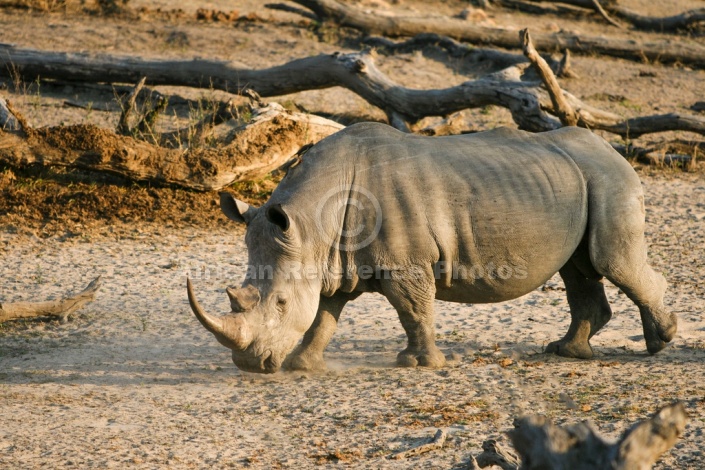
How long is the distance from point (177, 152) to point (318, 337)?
4340 millimetres

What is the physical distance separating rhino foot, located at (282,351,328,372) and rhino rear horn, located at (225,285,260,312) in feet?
2.80

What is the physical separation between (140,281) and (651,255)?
16.3ft

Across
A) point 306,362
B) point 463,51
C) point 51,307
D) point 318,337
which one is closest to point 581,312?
point 318,337

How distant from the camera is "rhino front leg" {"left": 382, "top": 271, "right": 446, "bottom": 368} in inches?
267

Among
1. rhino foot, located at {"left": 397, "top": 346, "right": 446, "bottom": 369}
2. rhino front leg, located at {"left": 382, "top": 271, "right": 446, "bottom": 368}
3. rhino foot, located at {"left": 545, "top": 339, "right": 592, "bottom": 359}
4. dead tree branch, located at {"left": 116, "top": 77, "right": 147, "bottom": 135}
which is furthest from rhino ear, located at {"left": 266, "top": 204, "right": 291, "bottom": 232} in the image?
dead tree branch, located at {"left": 116, "top": 77, "right": 147, "bottom": 135}

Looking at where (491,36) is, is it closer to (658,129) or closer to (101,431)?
(658,129)

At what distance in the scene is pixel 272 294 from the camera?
6465 mm

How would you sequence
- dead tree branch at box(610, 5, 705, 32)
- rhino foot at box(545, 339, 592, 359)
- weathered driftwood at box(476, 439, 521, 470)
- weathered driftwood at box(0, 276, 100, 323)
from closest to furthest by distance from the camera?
weathered driftwood at box(476, 439, 521, 470)
rhino foot at box(545, 339, 592, 359)
weathered driftwood at box(0, 276, 100, 323)
dead tree branch at box(610, 5, 705, 32)

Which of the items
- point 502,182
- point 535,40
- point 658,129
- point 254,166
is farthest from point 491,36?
point 502,182

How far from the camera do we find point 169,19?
17.9m

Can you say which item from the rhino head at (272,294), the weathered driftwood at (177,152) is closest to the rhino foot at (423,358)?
the rhino head at (272,294)

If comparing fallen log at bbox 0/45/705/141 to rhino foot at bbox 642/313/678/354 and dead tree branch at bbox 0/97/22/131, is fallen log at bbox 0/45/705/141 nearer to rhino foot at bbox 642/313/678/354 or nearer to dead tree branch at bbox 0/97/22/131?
dead tree branch at bbox 0/97/22/131

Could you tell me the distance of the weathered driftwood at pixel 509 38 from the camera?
17.5 m

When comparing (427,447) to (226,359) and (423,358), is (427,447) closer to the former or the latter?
(423,358)
